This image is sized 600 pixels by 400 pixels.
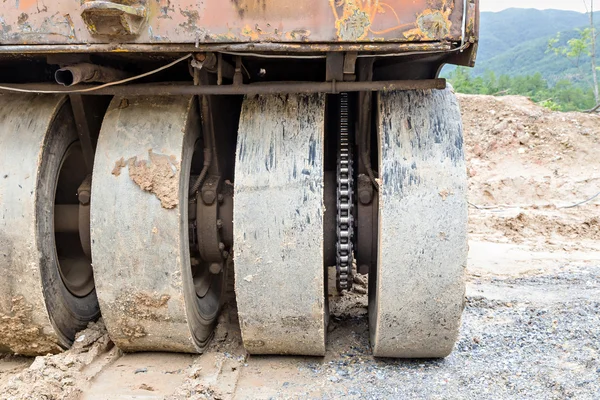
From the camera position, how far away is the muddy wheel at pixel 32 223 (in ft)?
9.82

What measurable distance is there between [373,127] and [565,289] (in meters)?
2.41

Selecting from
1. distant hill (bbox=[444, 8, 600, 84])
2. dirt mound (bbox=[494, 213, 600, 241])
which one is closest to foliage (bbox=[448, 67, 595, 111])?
dirt mound (bbox=[494, 213, 600, 241])

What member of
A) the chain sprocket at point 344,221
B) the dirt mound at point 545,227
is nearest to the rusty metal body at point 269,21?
the chain sprocket at point 344,221

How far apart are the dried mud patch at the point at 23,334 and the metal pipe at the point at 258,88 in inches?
40.0

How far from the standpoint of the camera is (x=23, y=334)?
3197mm

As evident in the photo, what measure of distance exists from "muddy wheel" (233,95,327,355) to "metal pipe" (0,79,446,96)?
15 cm

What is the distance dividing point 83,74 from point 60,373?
4.41 feet

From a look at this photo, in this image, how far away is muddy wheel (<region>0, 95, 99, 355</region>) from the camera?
118 inches

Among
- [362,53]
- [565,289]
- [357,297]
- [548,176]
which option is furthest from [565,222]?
[362,53]

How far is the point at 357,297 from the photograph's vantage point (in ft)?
14.3

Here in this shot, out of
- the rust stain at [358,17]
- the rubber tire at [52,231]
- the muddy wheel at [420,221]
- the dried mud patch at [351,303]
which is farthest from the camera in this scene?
the dried mud patch at [351,303]

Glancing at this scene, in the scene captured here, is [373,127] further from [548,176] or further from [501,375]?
[548,176]

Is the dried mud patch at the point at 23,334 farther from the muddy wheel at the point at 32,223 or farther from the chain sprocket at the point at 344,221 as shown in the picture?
the chain sprocket at the point at 344,221

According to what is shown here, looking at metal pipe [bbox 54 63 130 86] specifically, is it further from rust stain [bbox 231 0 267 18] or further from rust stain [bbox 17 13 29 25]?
rust stain [bbox 231 0 267 18]
